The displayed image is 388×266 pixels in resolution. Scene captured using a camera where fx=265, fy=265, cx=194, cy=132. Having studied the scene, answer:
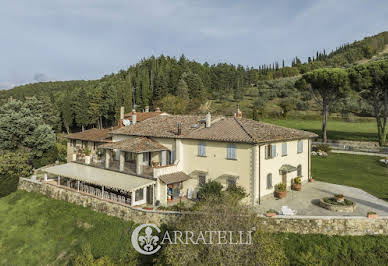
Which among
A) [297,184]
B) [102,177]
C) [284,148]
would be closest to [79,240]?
[102,177]

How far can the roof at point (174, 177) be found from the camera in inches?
988

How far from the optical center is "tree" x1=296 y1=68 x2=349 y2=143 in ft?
154

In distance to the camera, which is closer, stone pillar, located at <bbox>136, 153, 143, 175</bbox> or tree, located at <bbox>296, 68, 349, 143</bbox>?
stone pillar, located at <bbox>136, 153, 143, 175</bbox>

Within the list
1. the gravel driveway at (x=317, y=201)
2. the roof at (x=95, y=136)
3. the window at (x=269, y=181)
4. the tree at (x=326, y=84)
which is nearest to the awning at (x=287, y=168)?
the window at (x=269, y=181)

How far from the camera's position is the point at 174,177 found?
26016mm

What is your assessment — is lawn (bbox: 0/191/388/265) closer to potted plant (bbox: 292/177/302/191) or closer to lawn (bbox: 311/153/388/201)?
potted plant (bbox: 292/177/302/191)

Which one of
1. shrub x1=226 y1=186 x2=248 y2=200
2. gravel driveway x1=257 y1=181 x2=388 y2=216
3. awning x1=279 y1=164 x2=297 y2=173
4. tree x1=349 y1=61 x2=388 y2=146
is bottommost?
gravel driveway x1=257 y1=181 x2=388 y2=216

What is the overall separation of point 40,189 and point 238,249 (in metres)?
30.7

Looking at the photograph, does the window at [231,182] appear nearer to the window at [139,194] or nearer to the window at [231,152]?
the window at [231,152]

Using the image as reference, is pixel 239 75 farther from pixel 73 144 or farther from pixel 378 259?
pixel 378 259

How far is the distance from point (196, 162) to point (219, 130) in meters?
4.00

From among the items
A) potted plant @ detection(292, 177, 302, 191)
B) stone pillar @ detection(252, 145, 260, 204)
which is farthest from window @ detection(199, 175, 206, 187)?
potted plant @ detection(292, 177, 302, 191)

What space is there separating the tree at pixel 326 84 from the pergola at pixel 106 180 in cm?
3777

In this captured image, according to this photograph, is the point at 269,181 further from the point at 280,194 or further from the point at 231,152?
the point at 231,152
